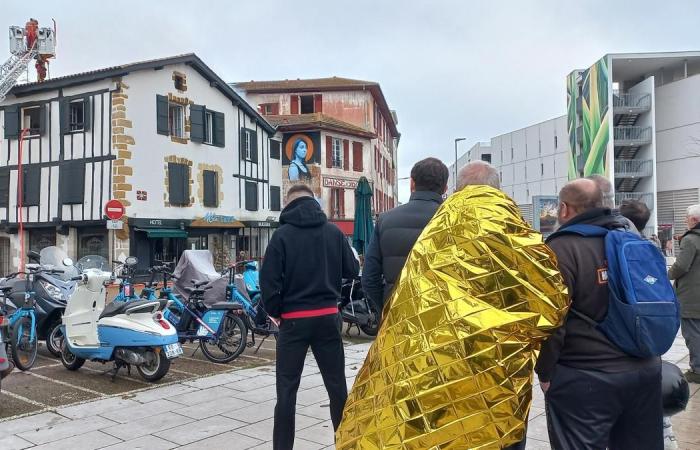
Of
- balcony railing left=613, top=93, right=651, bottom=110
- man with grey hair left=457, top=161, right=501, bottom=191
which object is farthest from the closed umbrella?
balcony railing left=613, top=93, right=651, bottom=110

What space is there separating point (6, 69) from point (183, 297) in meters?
23.4

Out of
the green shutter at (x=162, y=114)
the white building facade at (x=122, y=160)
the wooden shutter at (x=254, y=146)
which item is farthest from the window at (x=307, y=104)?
the green shutter at (x=162, y=114)

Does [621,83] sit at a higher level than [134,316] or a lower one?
higher

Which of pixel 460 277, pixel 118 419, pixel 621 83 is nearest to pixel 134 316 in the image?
pixel 118 419

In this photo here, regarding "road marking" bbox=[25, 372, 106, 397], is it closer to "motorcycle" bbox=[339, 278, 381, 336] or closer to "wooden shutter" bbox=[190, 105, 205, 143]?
"motorcycle" bbox=[339, 278, 381, 336]

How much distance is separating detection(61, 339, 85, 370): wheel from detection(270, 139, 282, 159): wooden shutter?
24900 millimetres

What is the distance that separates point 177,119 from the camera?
82.2ft

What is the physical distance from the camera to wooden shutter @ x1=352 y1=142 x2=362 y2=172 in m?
36.9

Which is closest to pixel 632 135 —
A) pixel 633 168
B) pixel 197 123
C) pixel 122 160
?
pixel 633 168

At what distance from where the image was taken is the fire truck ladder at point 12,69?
79.6ft

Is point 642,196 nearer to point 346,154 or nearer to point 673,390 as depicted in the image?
point 346,154

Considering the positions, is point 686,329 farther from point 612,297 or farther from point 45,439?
point 45,439

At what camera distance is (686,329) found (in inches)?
229

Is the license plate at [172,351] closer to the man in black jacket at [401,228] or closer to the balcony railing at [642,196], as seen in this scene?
the man in black jacket at [401,228]
